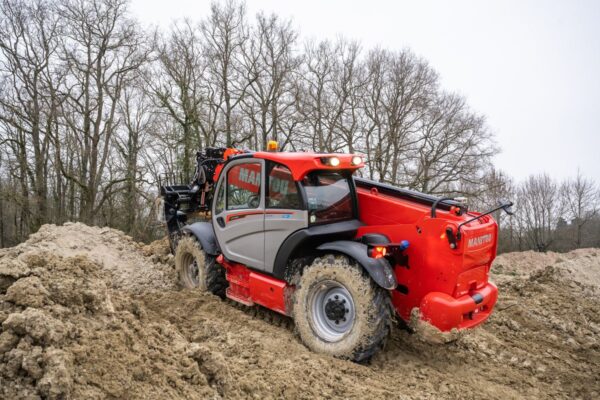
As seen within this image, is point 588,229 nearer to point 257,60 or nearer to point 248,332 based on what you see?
point 257,60

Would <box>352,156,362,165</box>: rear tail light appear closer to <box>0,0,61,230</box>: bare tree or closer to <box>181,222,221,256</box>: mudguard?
<box>181,222,221,256</box>: mudguard

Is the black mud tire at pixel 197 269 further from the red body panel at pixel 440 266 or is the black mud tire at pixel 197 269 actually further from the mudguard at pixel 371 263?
the red body panel at pixel 440 266

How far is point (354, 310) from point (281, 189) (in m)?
1.58

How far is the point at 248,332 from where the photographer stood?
4.78 m

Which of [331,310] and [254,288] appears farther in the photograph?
[254,288]

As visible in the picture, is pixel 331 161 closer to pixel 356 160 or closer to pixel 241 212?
pixel 356 160

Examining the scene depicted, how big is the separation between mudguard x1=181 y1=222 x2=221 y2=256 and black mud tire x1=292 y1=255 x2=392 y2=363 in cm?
190

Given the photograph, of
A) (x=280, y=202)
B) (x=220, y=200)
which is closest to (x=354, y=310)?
(x=280, y=202)

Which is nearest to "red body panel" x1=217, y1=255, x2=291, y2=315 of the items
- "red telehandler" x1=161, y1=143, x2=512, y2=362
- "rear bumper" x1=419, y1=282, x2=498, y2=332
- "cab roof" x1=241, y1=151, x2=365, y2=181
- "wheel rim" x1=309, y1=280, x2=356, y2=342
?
"red telehandler" x1=161, y1=143, x2=512, y2=362

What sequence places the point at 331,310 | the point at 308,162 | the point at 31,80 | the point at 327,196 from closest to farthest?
1. the point at 331,310
2. the point at 308,162
3. the point at 327,196
4. the point at 31,80

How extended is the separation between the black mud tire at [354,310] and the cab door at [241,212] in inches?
33.5

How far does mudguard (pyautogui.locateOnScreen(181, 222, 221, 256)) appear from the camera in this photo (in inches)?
242

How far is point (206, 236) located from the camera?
632 centimetres

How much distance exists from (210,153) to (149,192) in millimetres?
18137
